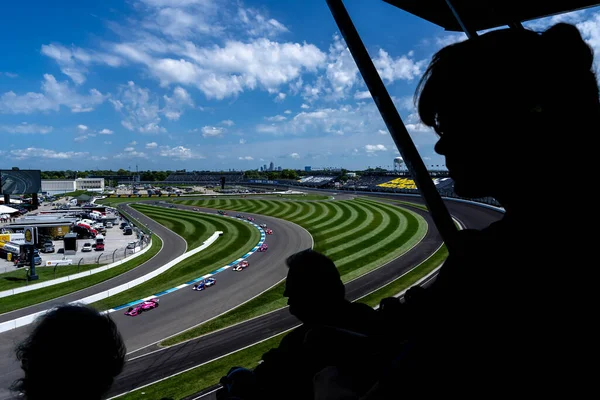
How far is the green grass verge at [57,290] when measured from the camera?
25791 mm

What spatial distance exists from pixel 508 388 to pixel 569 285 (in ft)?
0.92

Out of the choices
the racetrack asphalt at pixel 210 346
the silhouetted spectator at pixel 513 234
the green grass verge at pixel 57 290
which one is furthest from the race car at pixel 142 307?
the silhouetted spectator at pixel 513 234

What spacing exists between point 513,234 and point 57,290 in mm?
34540

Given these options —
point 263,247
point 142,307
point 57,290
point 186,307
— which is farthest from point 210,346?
point 263,247

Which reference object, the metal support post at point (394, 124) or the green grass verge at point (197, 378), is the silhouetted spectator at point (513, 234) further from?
the green grass verge at point (197, 378)

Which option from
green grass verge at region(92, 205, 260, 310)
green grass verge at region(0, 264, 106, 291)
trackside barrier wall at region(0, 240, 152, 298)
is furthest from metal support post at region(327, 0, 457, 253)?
Answer: green grass verge at region(0, 264, 106, 291)

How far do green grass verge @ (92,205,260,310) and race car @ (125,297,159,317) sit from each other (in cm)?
156

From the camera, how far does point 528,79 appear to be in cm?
109

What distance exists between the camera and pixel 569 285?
2.83 feet

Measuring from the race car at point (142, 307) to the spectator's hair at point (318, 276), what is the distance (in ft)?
82.4

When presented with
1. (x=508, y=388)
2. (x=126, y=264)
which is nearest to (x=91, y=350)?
(x=508, y=388)

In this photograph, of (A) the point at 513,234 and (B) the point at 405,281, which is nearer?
(A) the point at 513,234

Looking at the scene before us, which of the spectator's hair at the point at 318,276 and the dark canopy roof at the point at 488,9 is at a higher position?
the dark canopy roof at the point at 488,9

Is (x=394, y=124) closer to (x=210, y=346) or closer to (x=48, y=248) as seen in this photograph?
(x=210, y=346)
